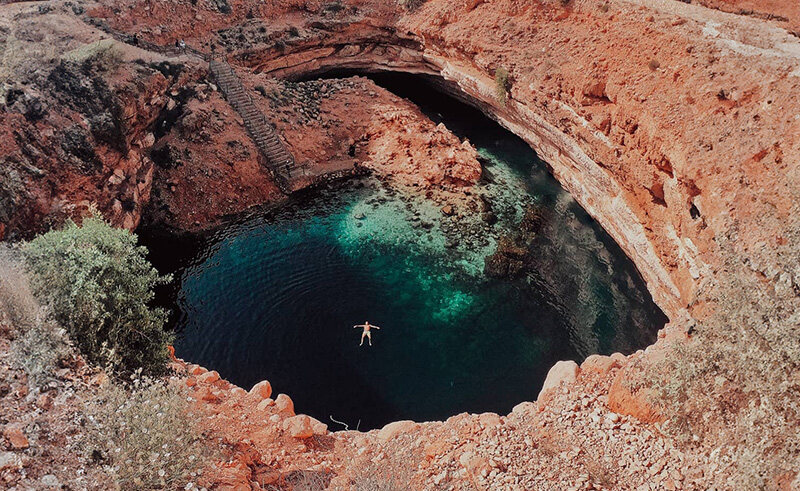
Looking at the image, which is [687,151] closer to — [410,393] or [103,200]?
[410,393]

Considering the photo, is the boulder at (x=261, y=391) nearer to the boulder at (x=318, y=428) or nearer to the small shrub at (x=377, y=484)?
the boulder at (x=318, y=428)

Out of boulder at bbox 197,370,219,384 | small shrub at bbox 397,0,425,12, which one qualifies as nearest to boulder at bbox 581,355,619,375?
boulder at bbox 197,370,219,384

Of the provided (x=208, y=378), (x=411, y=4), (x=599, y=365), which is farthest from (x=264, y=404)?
(x=411, y=4)

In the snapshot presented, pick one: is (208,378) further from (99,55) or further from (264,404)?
(99,55)

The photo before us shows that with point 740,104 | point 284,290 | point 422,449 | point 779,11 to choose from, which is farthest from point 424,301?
point 779,11

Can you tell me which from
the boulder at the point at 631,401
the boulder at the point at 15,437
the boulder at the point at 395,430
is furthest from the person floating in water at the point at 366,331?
the boulder at the point at 15,437

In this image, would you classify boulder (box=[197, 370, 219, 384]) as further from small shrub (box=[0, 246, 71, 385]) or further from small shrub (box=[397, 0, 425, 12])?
small shrub (box=[397, 0, 425, 12])
